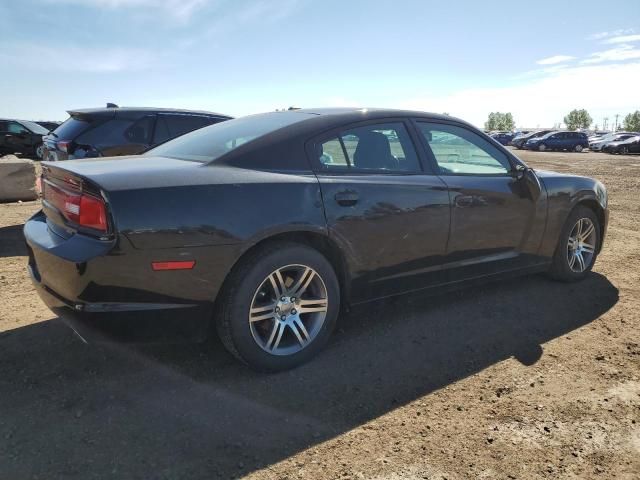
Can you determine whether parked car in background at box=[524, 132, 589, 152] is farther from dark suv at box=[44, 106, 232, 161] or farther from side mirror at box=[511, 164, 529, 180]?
side mirror at box=[511, 164, 529, 180]

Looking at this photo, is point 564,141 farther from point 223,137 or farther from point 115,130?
point 223,137

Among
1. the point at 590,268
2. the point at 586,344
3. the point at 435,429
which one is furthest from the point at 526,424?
the point at 590,268

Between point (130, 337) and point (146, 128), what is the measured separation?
481cm

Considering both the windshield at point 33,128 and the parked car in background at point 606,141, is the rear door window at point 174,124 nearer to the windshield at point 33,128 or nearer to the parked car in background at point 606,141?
the windshield at point 33,128

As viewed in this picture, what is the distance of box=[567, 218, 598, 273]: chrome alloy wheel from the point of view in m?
4.58

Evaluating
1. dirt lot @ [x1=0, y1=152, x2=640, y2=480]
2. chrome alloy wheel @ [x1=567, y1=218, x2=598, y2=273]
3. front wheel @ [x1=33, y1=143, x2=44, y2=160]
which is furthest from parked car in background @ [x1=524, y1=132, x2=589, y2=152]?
dirt lot @ [x1=0, y1=152, x2=640, y2=480]

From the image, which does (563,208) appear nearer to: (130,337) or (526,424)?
(526,424)

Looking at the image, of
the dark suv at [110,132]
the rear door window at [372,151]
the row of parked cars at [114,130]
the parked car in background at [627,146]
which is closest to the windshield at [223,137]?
the rear door window at [372,151]

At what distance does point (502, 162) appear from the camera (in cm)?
404

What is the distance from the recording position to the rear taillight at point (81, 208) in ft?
8.01

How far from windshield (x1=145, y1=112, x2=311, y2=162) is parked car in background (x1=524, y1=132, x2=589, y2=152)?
39043mm

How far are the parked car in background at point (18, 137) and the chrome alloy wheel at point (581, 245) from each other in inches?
743

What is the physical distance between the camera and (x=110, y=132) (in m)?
6.40

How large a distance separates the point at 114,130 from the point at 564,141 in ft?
125
